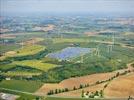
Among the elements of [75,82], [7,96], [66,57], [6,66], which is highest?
[66,57]

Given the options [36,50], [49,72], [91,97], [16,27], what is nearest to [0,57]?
[36,50]

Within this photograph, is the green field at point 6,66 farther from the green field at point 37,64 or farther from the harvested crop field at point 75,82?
the harvested crop field at point 75,82

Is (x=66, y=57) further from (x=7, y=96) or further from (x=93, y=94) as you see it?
(x=7, y=96)

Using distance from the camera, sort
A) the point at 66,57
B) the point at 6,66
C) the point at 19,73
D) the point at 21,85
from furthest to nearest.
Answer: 1. the point at 66,57
2. the point at 6,66
3. the point at 19,73
4. the point at 21,85

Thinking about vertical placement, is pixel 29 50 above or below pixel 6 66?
above

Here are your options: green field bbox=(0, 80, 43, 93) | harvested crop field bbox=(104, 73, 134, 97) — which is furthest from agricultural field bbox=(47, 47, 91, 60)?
harvested crop field bbox=(104, 73, 134, 97)

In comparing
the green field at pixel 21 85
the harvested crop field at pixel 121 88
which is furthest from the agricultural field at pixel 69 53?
the harvested crop field at pixel 121 88

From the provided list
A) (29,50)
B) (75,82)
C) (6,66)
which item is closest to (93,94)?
(75,82)

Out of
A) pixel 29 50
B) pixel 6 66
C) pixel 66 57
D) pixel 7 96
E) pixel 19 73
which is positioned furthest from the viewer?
pixel 29 50

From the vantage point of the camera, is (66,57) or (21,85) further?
(66,57)
